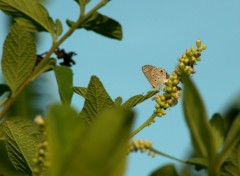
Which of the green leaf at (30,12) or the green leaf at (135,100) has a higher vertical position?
the green leaf at (30,12)

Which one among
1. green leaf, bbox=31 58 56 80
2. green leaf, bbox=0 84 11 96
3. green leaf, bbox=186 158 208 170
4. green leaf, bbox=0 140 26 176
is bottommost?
green leaf, bbox=0 140 26 176

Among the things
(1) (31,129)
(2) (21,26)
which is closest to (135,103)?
(1) (31,129)

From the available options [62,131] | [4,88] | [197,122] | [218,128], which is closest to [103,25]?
[4,88]

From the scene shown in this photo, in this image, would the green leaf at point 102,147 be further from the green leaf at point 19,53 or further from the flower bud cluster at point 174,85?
the green leaf at point 19,53

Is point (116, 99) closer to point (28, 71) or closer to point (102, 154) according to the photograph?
point (28, 71)

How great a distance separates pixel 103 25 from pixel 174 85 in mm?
501

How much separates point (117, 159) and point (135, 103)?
36.5 inches

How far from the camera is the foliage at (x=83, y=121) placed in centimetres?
83

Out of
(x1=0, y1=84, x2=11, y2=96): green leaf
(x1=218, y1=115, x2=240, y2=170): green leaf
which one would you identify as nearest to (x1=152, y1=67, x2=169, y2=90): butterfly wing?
(x1=0, y1=84, x2=11, y2=96): green leaf

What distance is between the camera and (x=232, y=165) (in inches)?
48.2

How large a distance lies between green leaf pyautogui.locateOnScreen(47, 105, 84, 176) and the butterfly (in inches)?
31.9

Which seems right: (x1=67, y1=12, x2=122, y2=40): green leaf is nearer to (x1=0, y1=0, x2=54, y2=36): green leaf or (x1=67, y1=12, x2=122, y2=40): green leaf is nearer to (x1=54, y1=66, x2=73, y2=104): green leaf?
(x1=0, y1=0, x2=54, y2=36): green leaf

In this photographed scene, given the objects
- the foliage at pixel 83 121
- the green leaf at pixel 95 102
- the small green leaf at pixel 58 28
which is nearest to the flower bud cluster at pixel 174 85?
the foliage at pixel 83 121

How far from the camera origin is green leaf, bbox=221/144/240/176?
1192 mm
